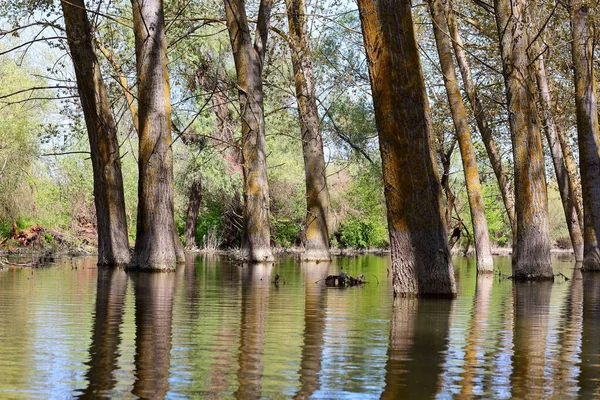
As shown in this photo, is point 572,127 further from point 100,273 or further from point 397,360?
point 397,360

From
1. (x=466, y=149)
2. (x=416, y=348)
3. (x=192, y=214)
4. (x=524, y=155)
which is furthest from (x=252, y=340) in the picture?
(x=192, y=214)

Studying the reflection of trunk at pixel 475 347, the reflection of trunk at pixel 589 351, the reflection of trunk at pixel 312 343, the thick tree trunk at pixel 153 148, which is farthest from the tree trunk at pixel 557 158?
the reflection of trunk at pixel 312 343

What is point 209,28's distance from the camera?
3569 cm

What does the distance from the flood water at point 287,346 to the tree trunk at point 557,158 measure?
552 inches

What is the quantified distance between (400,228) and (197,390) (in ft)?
20.5

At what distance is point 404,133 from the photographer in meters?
10.6

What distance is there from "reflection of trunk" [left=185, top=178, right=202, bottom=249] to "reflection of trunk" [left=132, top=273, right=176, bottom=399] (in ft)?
102

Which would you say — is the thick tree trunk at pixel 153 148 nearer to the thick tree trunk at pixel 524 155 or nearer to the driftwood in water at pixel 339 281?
the driftwood in water at pixel 339 281

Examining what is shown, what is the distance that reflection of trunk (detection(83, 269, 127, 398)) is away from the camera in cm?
488

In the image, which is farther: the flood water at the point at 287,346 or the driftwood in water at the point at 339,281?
the driftwood in water at the point at 339,281

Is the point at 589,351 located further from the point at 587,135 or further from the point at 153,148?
the point at 587,135

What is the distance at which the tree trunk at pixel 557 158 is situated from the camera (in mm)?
25470

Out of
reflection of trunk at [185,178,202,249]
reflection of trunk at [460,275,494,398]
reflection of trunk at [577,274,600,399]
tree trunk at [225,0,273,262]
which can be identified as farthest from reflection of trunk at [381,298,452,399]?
reflection of trunk at [185,178,202,249]

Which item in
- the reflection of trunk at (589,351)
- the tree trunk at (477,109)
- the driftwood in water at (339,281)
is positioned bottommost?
the reflection of trunk at (589,351)
